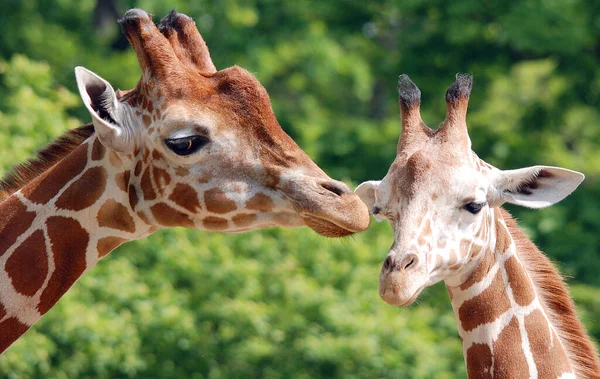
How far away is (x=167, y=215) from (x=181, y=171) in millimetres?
257

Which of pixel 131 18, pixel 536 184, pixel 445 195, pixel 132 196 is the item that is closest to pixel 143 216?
pixel 132 196

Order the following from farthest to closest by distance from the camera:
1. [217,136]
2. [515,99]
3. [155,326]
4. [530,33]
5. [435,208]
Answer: [515,99], [530,33], [155,326], [435,208], [217,136]

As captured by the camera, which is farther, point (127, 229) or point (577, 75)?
point (577, 75)

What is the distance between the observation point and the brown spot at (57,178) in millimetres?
5273

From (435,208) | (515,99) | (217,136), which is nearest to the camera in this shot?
(217,136)

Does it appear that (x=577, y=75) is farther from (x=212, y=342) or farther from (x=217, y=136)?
(x=217, y=136)

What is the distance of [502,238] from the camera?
19.2 ft

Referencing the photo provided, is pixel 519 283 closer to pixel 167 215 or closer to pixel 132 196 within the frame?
pixel 167 215

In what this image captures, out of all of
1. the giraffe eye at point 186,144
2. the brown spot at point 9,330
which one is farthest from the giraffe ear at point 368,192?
the brown spot at point 9,330

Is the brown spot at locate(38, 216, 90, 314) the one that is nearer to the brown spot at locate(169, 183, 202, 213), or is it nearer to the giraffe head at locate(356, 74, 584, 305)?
the brown spot at locate(169, 183, 202, 213)

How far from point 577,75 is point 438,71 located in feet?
9.33

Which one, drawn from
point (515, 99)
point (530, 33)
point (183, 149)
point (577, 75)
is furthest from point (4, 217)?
point (515, 99)

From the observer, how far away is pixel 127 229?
5223mm

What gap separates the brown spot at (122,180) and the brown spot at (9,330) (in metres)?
0.85
